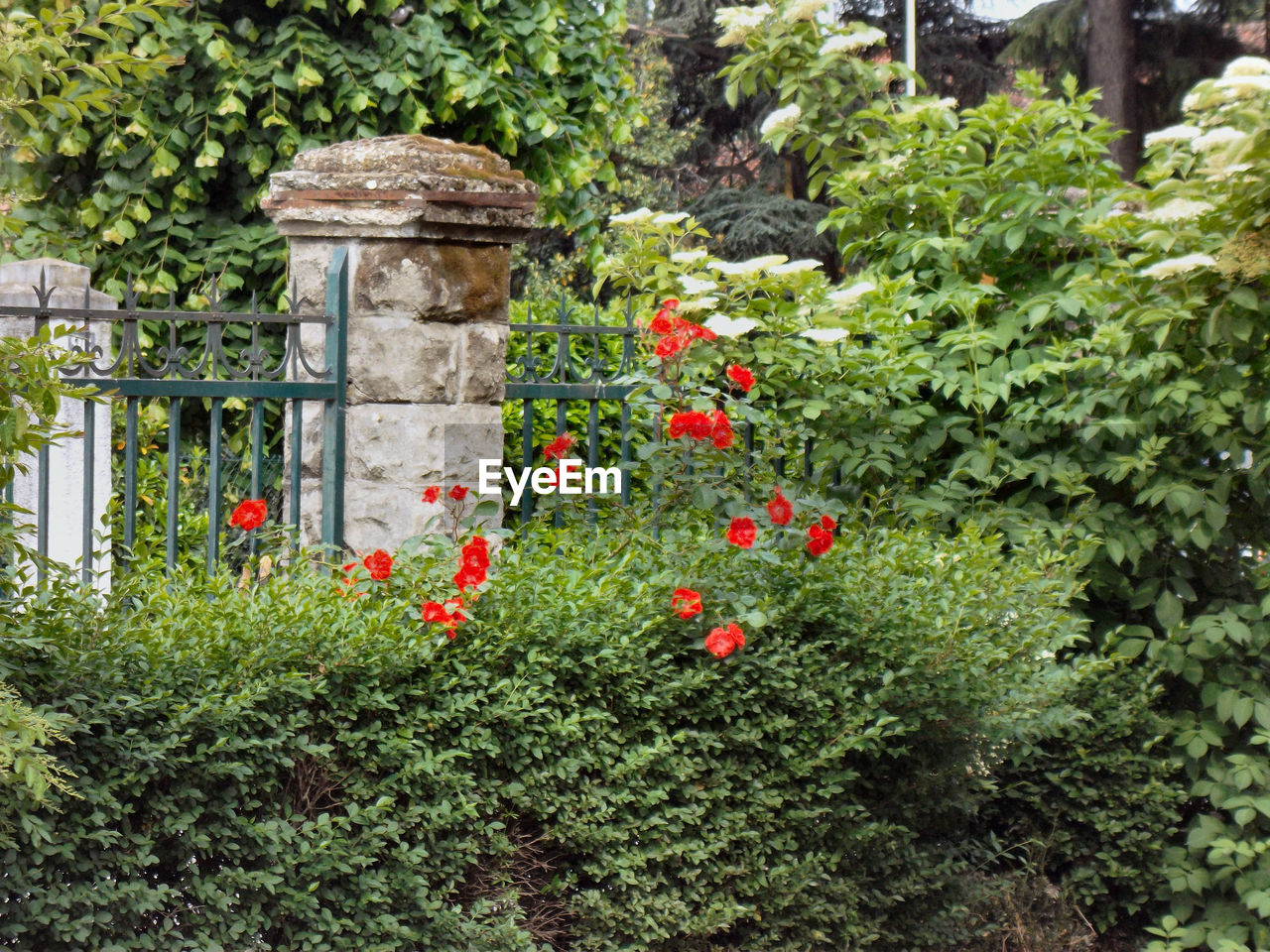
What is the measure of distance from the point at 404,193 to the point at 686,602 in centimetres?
149

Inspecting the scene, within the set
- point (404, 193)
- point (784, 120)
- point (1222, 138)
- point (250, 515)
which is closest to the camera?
point (250, 515)

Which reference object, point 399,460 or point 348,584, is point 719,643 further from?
point 399,460

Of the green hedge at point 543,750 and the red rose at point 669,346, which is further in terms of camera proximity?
the red rose at point 669,346

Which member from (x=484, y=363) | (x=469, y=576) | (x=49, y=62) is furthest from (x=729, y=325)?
(x=49, y=62)

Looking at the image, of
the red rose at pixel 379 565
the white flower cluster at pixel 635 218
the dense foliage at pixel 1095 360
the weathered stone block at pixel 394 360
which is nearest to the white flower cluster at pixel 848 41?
the dense foliage at pixel 1095 360

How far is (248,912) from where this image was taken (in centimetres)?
251

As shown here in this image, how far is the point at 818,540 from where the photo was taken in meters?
3.19

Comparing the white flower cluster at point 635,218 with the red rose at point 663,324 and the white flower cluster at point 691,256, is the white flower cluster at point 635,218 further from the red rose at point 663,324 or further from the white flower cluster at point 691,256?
the red rose at point 663,324

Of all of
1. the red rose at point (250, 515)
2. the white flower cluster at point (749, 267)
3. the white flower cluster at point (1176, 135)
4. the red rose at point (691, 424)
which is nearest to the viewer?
the red rose at point (250, 515)

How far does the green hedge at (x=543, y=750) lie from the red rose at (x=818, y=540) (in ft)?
0.20

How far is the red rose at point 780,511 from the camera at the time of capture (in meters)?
3.17

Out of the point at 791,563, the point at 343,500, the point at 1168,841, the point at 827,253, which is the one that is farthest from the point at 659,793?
the point at 827,253

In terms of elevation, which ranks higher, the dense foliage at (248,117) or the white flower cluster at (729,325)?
the dense foliage at (248,117)

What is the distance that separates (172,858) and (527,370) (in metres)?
1.92
